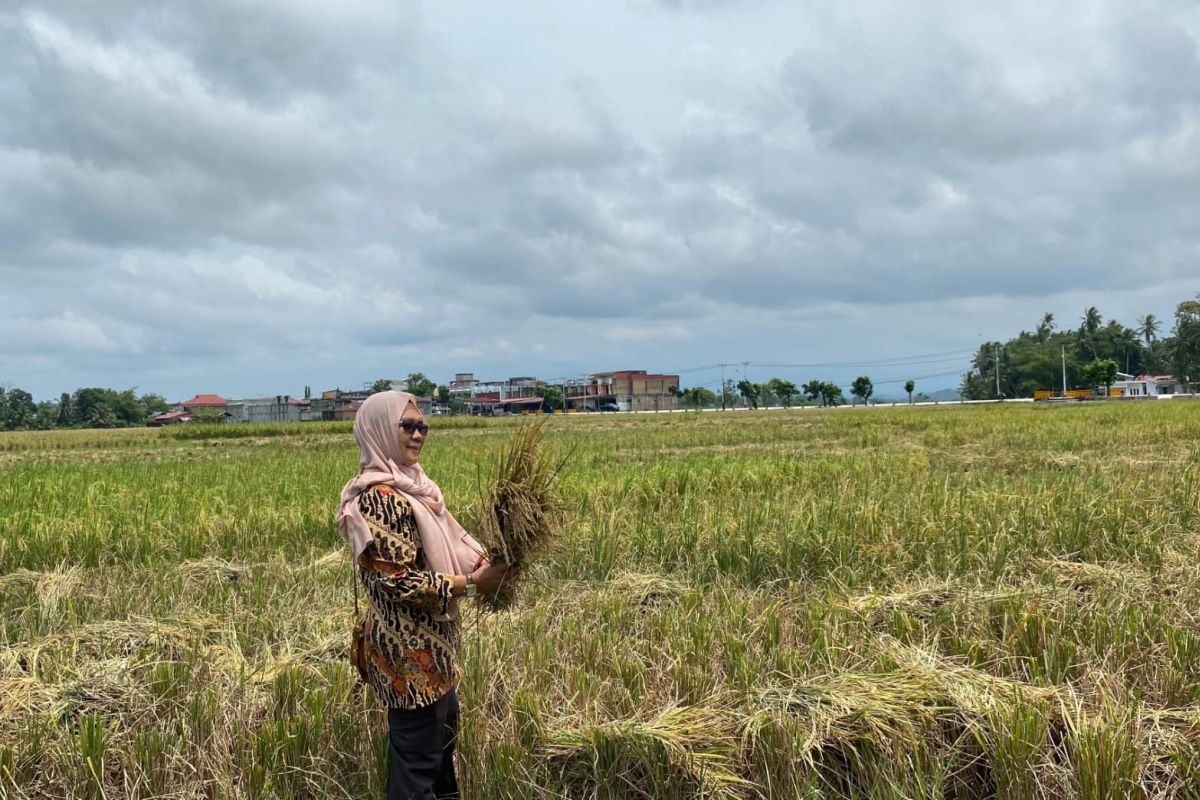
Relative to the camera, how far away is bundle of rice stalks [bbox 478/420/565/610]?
7.46ft

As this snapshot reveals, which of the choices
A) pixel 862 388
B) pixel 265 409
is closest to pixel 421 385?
pixel 265 409

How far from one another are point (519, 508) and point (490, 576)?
0.23 m

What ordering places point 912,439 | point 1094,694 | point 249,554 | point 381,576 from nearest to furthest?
point 381,576 → point 1094,694 → point 249,554 → point 912,439

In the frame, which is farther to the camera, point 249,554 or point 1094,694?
point 249,554

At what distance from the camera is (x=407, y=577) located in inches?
84.3

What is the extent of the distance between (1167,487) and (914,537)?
3756 mm

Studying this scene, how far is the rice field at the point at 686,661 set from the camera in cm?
260

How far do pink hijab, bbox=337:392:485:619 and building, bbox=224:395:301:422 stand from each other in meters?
85.0

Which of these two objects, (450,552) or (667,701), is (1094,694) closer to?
(667,701)

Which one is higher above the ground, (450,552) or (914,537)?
(450,552)

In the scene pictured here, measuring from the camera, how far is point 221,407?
10244cm

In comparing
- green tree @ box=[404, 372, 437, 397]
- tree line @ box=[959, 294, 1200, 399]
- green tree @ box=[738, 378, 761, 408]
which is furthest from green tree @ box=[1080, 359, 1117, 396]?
green tree @ box=[404, 372, 437, 397]

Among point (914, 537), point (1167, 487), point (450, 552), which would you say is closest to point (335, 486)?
point (914, 537)

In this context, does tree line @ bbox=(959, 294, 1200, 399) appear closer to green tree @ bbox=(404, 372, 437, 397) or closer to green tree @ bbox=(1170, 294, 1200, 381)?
green tree @ bbox=(1170, 294, 1200, 381)
